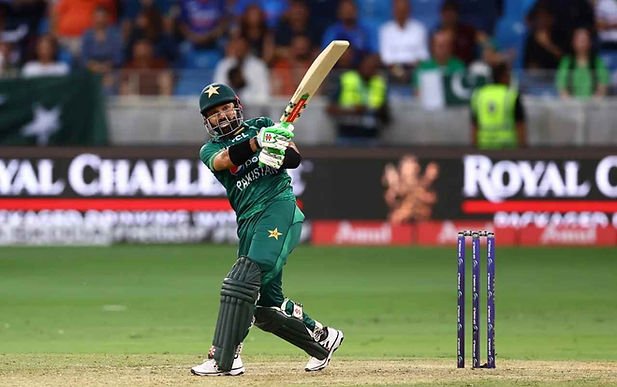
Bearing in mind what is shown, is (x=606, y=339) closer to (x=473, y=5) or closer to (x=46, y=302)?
(x=46, y=302)

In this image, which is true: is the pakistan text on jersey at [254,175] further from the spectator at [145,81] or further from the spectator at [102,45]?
the spectator at [102,45]

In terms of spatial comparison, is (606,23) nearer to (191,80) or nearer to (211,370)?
(191,80)

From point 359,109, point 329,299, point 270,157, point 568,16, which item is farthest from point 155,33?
point 270,157

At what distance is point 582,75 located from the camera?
17.9m

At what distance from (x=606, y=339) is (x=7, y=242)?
8673 mm

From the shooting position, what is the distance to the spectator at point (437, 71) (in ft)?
59.0

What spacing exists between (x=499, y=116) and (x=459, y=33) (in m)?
1.60

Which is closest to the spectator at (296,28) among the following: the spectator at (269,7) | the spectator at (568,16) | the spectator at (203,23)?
the spectator at (269,7)

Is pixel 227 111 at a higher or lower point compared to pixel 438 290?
higher

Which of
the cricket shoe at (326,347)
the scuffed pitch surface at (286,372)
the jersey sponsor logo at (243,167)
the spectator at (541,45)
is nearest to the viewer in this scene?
the scuffed pitch surface at (286,372)

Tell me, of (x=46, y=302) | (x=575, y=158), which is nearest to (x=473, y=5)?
(x=575, y=158)

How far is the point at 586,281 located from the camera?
47.3ft

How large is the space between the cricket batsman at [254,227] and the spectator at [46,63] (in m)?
10.5

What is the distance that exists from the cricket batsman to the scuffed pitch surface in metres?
0.21
